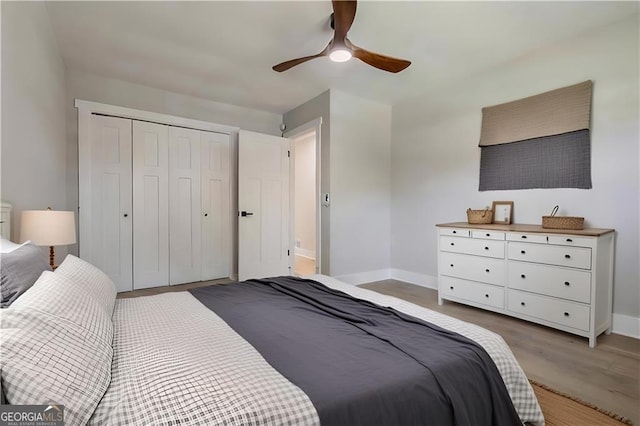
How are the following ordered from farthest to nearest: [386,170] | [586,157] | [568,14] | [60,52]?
1. [386,170]
2. [60,52]
3. [586,157]
4. [568,14]

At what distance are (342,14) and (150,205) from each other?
10.4 ft

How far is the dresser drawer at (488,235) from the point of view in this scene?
287cm

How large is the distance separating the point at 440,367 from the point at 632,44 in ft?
10.4

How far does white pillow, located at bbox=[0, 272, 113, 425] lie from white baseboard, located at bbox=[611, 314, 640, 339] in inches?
138

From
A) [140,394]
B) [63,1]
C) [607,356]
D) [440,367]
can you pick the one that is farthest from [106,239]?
[607,356]

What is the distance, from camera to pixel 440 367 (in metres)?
1.05

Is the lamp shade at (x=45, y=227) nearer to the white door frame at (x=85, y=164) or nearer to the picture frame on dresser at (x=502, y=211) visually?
the white door frame at (x=85, y=164)

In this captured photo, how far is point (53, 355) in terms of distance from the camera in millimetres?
801

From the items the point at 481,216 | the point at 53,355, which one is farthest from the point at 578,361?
the point at 53,355

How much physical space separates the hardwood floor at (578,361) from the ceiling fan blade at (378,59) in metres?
2.32

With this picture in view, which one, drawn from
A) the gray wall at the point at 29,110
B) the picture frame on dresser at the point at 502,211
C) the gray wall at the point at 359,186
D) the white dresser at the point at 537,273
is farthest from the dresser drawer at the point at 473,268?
the gray wall at the point at 29,110

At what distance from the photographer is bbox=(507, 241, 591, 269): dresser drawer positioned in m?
2.38

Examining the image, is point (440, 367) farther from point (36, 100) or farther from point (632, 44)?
point (632, 44)

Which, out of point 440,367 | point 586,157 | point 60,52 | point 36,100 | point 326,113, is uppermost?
point 60,52
